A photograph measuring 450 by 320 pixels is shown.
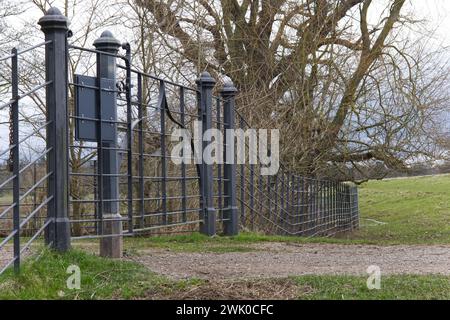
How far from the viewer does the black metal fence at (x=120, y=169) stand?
6.58 metres

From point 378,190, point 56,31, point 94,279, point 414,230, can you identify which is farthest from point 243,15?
point 378,190

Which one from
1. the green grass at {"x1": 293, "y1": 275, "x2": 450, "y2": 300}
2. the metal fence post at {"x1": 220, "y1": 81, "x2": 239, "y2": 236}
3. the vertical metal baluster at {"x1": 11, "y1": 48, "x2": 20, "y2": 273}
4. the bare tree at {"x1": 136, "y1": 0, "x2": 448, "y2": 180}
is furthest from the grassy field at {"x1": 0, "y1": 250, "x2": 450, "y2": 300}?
the bare tree at {"x1": 136, "y1": 0, "x2": 448, "y2": 180}

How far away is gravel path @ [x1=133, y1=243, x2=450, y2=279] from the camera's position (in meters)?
6.67

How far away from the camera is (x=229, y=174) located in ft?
37.3

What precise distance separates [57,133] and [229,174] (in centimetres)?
503

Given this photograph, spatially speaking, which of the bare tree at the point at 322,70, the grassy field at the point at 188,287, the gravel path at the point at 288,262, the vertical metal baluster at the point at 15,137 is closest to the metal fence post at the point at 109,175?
the gravel path at the point at 288,262

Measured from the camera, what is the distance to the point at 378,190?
35.6 m

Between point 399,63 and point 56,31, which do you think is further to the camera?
point 399,63

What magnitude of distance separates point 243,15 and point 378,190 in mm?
19545

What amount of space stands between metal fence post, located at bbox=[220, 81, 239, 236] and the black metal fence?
15 mm

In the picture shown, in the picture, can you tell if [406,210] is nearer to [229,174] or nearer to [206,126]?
[229,174]

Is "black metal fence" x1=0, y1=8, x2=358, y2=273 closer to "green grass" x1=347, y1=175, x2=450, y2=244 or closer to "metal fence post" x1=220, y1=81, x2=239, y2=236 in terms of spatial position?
"metal fence post" x1=220, y1=81, x2=239, y2=236

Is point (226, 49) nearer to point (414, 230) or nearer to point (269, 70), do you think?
point (269, 70)

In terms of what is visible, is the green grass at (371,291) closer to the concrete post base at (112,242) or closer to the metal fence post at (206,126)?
the concrete post base at (112,242)
